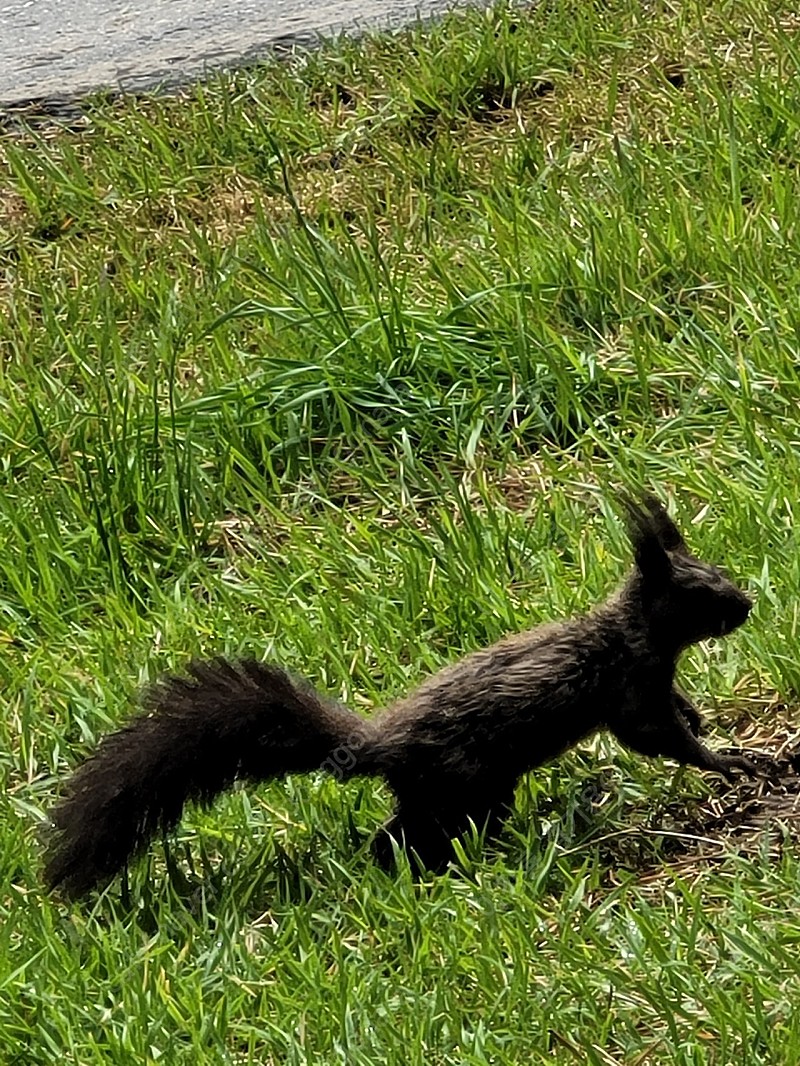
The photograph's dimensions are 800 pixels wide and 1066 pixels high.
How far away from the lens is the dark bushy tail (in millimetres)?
3182

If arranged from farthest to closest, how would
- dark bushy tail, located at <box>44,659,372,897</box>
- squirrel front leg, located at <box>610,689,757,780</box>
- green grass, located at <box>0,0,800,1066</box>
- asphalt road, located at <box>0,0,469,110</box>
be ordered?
asphalt road, located at <box>0,0,469,110</box> → squirrel front leg, located at <box>610,689,757,780</box> → dark bushy tail, located at <box>44,659,372,897</box> → green grass, located at <box>0,0,800,1066</box>

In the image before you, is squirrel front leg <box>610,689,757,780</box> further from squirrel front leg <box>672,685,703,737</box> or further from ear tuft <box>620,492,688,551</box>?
ear tuft <box>620,492,688,551</box>

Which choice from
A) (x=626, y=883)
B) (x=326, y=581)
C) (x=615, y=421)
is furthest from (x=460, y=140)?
(x=626, y=883)

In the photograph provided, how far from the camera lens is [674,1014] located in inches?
107

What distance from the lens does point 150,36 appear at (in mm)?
6539

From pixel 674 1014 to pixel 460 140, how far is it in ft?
11.1

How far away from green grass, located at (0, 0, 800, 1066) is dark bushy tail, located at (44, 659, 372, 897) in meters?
0.10

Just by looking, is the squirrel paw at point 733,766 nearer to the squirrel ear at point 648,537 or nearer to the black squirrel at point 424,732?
the black squirrel at point 424,732

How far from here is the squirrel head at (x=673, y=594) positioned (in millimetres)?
Answer: 3436

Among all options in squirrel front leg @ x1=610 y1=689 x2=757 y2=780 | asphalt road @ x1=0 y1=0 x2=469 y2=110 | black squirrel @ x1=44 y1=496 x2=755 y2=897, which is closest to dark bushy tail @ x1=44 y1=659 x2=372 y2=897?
black squirrel @ x1=44 y1=496 x2=755 y2=897

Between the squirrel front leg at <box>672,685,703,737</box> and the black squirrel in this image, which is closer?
the black squirrel

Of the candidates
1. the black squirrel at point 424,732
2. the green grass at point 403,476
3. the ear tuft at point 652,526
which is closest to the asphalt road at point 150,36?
the green grass at point 403,476

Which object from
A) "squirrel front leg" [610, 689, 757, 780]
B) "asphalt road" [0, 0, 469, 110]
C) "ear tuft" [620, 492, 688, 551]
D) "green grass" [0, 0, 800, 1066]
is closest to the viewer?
"green grass" [0, 0, 800, 1066]

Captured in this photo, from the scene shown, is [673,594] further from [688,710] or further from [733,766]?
[733,766]
